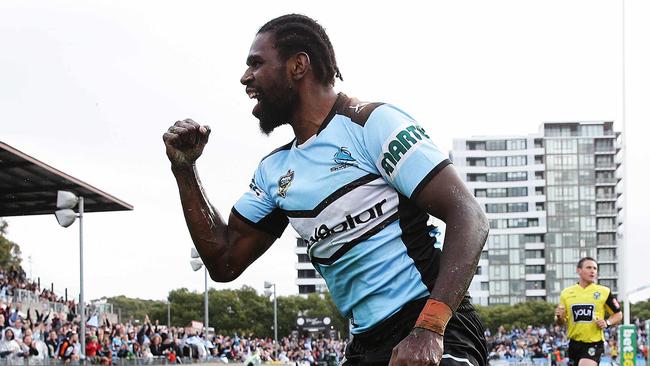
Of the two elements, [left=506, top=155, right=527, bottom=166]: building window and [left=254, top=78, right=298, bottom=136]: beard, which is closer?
[left=254, top=78, right=298, bottom=136]: beard

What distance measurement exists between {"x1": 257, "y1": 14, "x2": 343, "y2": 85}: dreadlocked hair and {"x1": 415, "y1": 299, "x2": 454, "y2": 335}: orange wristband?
3.47 feet

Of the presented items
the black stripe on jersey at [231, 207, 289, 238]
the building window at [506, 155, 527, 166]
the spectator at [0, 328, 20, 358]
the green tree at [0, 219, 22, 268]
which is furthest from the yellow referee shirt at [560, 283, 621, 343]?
the building window at [506, 155, 527, 166]

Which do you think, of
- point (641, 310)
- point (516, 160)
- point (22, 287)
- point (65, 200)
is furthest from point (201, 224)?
point (516, 160)

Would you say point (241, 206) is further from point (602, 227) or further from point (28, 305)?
point (602, 227)

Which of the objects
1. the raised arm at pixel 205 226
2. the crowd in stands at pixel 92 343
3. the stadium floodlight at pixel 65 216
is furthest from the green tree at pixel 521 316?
the raised arm at pixel 205 226

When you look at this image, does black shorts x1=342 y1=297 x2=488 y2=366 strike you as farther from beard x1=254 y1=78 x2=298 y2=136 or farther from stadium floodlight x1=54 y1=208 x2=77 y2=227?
stadium floodlight x1=54 y1=208 x2=77 y2=227

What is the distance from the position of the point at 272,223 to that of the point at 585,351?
33.5 ft

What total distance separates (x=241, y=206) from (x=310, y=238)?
0.59m

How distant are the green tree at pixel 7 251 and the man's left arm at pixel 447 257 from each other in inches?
2923

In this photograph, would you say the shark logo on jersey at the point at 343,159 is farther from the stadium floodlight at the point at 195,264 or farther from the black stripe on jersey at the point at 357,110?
the stadium floodlight at the point at 195,264

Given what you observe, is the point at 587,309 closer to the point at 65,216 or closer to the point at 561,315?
the point at 561,315

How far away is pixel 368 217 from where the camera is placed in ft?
11.2

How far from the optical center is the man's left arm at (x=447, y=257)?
308 cm

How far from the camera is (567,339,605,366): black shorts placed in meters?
13.2
